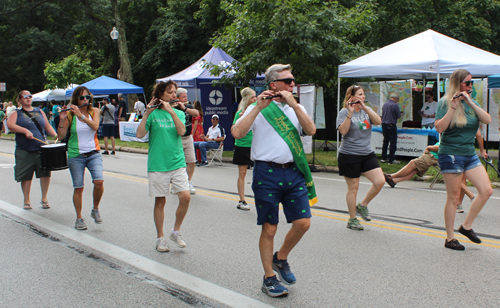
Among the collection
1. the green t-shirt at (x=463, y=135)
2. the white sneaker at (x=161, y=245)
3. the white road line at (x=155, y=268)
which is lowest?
the white road line at (x=155, y=268)

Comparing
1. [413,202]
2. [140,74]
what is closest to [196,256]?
[413,202]

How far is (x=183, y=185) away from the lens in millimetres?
5246

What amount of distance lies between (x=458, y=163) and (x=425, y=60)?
6.89 metres

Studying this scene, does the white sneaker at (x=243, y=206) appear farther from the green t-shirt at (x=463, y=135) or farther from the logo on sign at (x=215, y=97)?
the logo on sign at (x=215, y=97)

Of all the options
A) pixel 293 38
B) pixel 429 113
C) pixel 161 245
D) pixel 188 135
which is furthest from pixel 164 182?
pixel 429 113

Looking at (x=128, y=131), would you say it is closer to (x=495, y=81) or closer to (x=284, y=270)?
(x=495, y=81)

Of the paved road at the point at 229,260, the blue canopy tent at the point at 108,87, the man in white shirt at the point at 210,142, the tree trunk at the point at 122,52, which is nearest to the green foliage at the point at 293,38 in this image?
the man in white shirt at the point at 210,142

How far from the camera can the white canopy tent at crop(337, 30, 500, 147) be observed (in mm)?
11234

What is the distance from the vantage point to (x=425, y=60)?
11391mm

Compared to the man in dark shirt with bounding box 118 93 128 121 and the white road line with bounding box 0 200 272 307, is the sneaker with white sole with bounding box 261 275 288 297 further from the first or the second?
the man in dark shirt with bounding box 118 93 128 121

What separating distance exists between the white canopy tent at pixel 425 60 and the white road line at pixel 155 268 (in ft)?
27.8

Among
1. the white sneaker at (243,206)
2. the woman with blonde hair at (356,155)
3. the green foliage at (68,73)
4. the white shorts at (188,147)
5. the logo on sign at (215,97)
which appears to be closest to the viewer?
the woman with blonde hair at (356,155)

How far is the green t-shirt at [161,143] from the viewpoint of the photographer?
16.9 feet

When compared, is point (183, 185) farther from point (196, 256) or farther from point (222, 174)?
point (222, 174)
